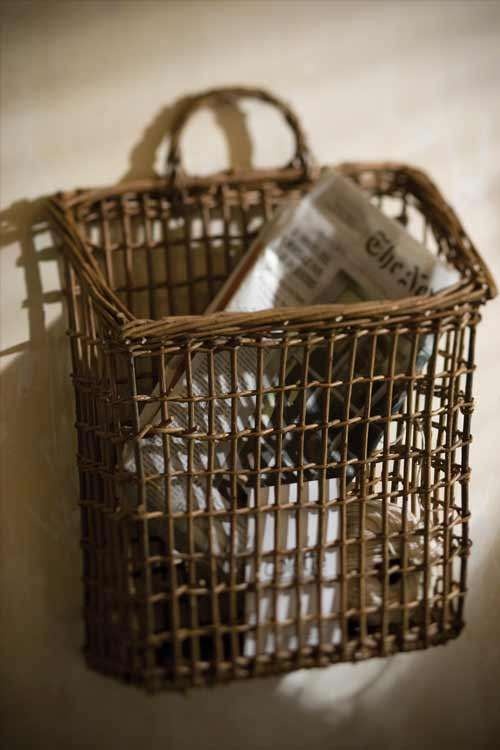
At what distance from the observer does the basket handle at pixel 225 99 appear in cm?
63

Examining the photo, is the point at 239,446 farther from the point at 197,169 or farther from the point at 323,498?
the point at 197,169

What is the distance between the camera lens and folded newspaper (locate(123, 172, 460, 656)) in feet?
1.69

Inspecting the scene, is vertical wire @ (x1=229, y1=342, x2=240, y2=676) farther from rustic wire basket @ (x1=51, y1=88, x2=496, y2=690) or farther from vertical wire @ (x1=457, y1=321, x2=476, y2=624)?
vertical wire @ (x1=457, y1=321, x2=476, y2=624)

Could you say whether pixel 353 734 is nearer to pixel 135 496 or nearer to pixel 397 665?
pixel 397 665

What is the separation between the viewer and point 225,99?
65 cm

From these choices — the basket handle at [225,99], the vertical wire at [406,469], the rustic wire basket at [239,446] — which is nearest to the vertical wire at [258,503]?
the rustic wire basket at [239,446]

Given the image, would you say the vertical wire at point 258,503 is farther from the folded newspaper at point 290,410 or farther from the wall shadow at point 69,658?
the wall shadow at point 69,658

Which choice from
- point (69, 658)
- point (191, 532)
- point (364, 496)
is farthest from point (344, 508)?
point (69, 658)

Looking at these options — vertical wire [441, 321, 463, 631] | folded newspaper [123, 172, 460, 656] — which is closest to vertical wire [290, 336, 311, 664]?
folded newspaper [123, 172, 460, 656]

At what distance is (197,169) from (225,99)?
0.23 feet

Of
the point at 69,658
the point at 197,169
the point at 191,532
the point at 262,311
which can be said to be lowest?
the point at 69,658

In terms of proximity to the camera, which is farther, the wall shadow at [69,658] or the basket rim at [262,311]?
the wall shadow at [69,658]

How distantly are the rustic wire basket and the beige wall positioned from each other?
0.13 feet

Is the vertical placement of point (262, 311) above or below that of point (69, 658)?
above
